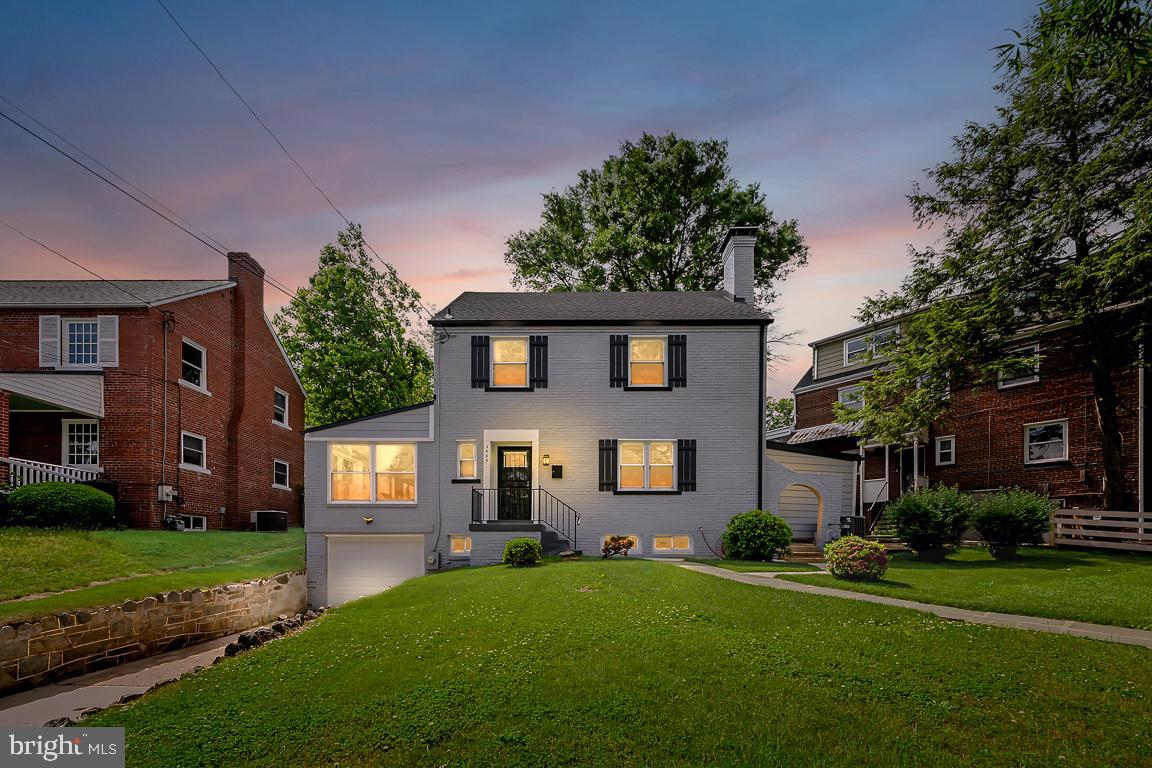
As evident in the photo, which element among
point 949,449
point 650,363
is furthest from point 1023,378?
point 650,363

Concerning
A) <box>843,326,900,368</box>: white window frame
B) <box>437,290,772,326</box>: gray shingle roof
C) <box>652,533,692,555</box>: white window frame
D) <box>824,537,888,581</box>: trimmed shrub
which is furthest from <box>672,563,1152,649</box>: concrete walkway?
<box>843,326,900,368</box>: white window frame

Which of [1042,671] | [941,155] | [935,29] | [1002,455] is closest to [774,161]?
[941,155]

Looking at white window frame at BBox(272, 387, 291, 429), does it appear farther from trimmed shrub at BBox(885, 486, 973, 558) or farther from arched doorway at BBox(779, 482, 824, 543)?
trimmed shrub at BBox(885, 486, 973, 558)

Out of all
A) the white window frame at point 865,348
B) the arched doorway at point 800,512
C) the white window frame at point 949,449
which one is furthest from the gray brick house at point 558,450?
the white window frame at point 865,348

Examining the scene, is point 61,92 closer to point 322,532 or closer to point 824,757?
point 322,532

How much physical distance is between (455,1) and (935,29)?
32.9 feet

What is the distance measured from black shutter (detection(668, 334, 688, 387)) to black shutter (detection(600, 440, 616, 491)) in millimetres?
2480

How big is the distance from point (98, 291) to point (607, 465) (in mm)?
16595

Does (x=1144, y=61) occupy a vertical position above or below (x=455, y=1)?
below

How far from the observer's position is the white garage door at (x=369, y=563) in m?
17.1

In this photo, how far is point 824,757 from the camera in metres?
5.18

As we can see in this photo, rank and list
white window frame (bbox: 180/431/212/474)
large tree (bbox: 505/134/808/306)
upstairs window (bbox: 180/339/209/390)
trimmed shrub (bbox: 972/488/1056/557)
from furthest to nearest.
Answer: large tree (bbox: 505/134/808/306), upstairs window (bbox: 180/339/209/390), white window frame (bbox: 180/431/212/474), trimmed shrub (bbox: 972/488/1056/557)

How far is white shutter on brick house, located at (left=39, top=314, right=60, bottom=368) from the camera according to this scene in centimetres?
1830

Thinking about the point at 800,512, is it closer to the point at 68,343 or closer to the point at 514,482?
Answer: the point at 514,482
